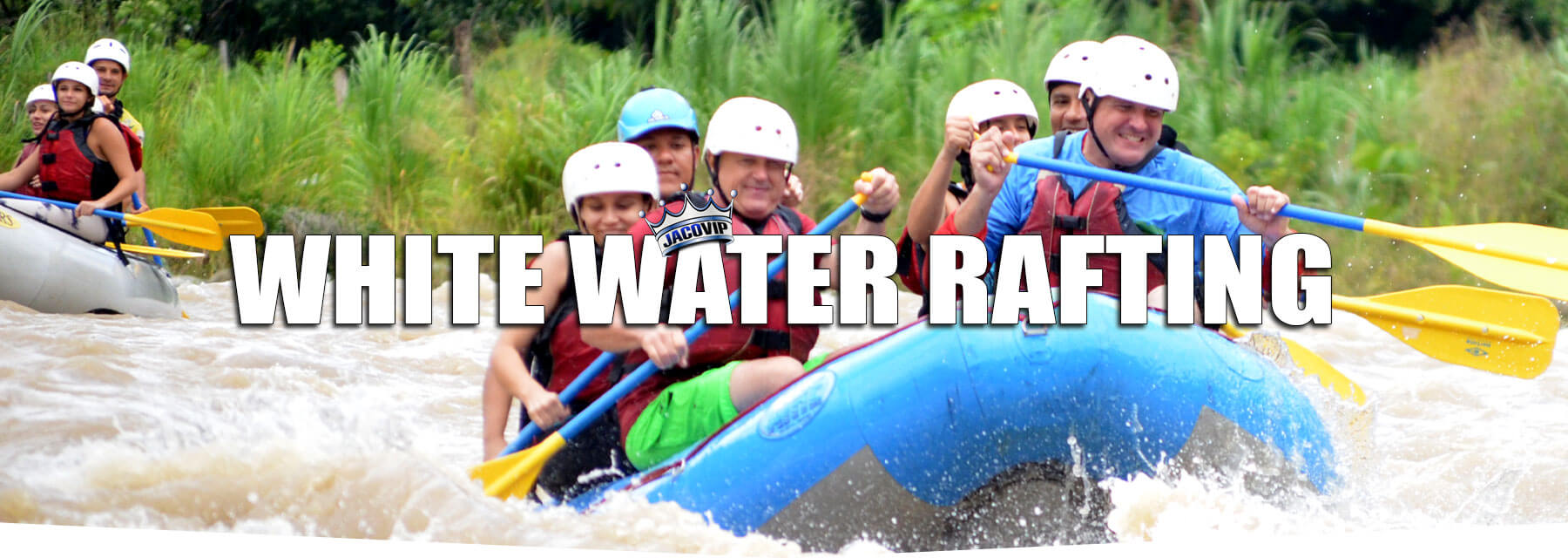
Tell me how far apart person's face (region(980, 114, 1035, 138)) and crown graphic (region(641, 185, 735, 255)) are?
91cm

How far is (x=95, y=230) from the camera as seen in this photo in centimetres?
581

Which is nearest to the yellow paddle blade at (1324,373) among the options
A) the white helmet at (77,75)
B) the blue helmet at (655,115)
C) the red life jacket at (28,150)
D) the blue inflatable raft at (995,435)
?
the blue inflatable raft at (995,435)

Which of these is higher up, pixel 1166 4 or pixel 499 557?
pixel 1166 4

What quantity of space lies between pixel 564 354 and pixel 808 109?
391 cm

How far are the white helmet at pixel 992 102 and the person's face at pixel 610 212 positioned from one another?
950 mm

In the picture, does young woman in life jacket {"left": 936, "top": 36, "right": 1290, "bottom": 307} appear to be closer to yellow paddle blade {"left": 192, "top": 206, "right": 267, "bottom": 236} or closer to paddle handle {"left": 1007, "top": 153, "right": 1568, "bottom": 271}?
paddle handle {"left": 1007, "top": 153, "right": 1568, "bottom": 271}

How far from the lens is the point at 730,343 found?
115 inches

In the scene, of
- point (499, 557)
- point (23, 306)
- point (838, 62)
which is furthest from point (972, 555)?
point (838, 62)

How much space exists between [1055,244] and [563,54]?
475cm

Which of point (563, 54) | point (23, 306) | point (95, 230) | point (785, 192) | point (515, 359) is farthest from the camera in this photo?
point (563, 54)

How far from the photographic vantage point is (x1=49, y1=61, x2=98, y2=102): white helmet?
17.8ft

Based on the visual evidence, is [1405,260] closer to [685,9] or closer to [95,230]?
[685,9]

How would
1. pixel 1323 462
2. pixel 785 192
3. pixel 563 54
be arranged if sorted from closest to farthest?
pixel 1323 462
pixel 785 192
pixel 563 54

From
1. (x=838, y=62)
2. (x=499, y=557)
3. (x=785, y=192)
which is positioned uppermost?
(x=838, y=62)
